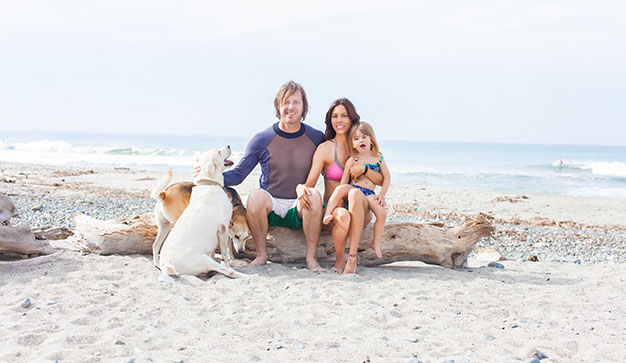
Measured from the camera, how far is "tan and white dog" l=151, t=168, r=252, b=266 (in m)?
4.99

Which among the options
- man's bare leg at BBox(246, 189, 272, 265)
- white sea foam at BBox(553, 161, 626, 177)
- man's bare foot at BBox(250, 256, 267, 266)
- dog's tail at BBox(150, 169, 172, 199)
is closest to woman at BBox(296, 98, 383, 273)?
man's bare leg at BBox(246, 189, 272, 265)

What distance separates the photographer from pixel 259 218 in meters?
5.07

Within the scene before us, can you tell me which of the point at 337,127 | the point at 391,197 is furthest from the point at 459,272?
the point at 391,197

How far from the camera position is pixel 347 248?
5.27 metres

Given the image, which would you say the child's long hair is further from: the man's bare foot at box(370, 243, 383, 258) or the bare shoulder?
the man's bare foot at box(370, 243, 383, 258)

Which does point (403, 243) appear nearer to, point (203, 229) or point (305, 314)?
point (305, 314)

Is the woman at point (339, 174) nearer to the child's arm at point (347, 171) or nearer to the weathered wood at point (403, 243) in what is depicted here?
the child's arm at point (347, 171)

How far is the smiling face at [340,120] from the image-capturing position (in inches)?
204

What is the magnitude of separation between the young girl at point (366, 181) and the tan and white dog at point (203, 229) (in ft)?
3.48

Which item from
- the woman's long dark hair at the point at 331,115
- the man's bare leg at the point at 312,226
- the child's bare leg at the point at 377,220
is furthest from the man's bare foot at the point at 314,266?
the woman's long dark hair at the point at 331,115

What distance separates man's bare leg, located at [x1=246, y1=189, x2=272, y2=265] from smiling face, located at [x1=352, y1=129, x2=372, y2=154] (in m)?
1.07

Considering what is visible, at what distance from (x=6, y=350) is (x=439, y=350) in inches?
104

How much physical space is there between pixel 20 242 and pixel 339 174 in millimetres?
3315

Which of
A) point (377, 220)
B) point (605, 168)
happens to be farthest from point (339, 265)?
point (605, 168)
